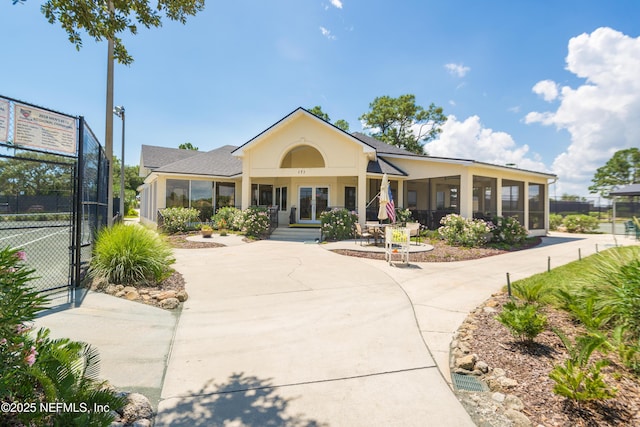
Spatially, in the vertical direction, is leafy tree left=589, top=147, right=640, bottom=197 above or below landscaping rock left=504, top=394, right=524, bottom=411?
above

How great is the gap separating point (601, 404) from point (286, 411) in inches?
114

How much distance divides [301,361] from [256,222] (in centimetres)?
1239

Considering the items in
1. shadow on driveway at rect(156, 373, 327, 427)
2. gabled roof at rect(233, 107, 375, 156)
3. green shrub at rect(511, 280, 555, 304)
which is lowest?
shadow on driveway at rect(156, 373, 327, 427)

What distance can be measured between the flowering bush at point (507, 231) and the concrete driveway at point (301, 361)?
1013 cm

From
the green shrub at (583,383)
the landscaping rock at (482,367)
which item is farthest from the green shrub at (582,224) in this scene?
the landscaping rock at (482,367)

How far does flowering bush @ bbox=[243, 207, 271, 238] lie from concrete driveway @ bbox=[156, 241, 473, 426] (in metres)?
8.50

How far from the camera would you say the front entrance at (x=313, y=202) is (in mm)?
19375

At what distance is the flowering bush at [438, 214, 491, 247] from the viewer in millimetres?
13292

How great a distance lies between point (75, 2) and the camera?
178 inches

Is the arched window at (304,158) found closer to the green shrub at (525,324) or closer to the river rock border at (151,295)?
the river rock border at (151,295)

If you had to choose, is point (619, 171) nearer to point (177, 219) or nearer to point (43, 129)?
point (177, 219)

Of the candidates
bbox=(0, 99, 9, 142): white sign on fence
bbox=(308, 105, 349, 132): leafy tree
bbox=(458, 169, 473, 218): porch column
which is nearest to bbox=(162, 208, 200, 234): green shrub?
bbox=(0, 99, 9, 142): white sign on fence

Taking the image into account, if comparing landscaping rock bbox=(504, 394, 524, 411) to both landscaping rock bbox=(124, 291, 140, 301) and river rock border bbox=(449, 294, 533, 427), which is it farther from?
landscaping rock bbox=(124, 291, 140, 301)

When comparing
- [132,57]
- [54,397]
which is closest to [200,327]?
[54,397]
